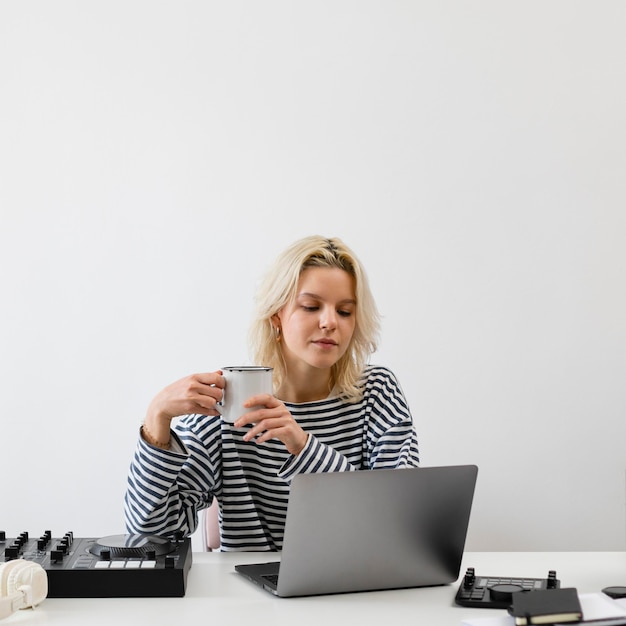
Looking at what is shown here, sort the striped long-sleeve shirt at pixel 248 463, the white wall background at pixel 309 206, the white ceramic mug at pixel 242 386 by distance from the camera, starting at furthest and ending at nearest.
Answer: the white wall background at pixel 309 206 → the striped long-sleeve shirt at pixel 248 463 → the white ceramic mug at pixel 242 386

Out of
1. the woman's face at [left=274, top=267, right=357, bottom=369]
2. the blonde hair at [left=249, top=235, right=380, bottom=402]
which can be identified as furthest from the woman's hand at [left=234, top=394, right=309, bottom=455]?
the blonde hair at [left=249, top=235, right=380, bottom=402]

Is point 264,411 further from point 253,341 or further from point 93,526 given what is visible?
point 93,526

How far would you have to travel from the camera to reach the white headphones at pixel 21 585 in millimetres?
1172

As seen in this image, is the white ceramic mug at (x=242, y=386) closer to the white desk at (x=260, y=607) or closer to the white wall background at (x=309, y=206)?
the white desk at (x=260, y=607)

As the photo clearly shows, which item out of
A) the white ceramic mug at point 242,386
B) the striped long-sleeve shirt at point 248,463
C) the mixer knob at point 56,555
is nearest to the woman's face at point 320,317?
the striped long-sleeve shirt at point 248,463

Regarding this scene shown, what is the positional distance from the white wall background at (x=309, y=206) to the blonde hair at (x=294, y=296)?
764 mm

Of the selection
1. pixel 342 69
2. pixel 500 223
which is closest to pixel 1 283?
pixel 342 69

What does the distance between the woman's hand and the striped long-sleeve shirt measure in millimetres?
76

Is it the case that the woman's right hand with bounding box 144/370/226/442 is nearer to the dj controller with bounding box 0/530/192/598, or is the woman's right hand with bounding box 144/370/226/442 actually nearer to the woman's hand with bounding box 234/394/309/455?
the woman's hand with bounding box 234/394/309/455

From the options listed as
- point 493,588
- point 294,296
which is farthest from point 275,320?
point 493,588

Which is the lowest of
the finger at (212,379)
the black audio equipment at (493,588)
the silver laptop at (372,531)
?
the black audio equipment at (493,588)

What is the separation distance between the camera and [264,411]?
4.59ft

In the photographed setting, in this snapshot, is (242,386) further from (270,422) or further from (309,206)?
(309,206)

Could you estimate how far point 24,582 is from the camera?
3.94 feet
